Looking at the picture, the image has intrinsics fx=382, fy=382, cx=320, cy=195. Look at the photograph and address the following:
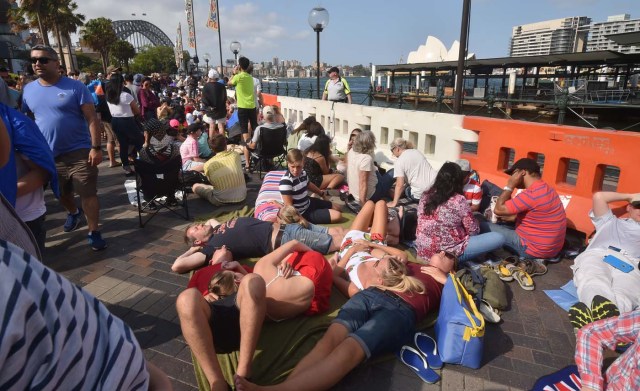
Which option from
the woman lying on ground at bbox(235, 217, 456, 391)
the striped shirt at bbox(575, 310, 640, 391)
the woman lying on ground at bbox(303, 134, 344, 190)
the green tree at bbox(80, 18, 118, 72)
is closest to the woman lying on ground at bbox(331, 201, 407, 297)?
the woman lying on ground at bbox(235, 217, 456, 391)

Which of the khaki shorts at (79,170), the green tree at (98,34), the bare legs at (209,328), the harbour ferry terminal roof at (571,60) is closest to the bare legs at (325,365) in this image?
the bare legs at (209,328)

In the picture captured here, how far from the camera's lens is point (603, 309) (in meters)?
2.99

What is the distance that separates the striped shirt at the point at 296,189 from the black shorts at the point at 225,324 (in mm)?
2315

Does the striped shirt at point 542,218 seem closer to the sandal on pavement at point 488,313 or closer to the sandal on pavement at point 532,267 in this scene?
the sandal on pavement at point 532,267

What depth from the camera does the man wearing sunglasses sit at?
306 centimetres

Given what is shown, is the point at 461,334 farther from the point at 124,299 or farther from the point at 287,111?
the point at 287,111

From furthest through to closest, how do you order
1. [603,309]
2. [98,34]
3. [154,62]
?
[154,62] → [98,34] → [603,309]

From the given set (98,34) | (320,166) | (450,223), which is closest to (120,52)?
(98,34)

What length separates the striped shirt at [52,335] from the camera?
656 mm

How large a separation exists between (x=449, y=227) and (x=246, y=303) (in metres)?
2.47

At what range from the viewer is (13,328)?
2.10ft

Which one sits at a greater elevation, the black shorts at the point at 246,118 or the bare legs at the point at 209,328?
the black shorts at the point at 246,118

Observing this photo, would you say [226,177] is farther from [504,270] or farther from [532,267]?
[532,267]

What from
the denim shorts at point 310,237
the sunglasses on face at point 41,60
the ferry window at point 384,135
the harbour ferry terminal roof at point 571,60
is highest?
the harbour ferry terminal roof at point 571,60
